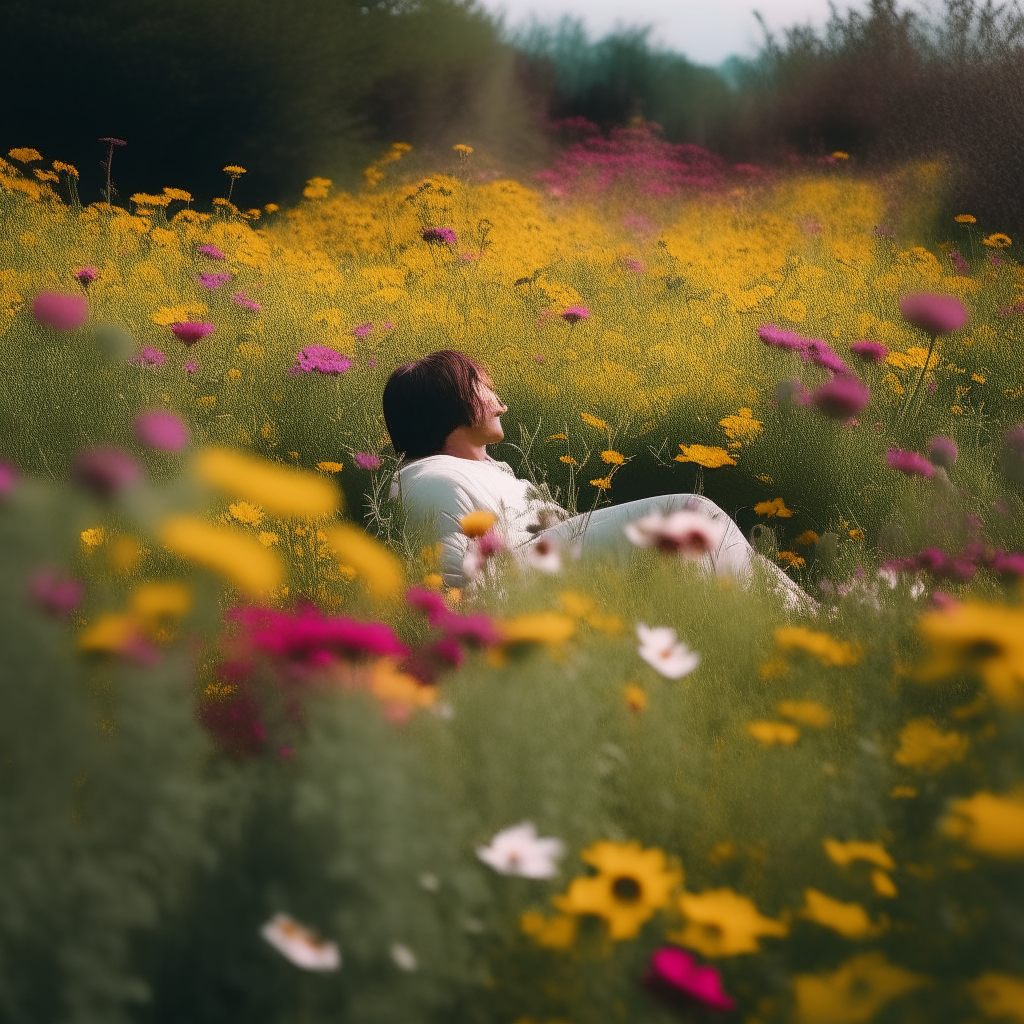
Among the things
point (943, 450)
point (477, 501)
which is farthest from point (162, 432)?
point (943, 450)

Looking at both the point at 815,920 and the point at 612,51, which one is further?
the point at 612,51

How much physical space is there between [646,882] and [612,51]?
12.9 meters

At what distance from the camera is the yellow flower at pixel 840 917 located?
921 mm

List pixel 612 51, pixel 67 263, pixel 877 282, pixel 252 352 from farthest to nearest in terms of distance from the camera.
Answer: pixel 612 51, pixel 877 282, pixel 67 263, pixel 252 352

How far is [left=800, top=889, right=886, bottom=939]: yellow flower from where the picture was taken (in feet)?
3.02

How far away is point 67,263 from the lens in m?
4.15

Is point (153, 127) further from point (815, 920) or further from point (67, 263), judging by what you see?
point (815, 920)

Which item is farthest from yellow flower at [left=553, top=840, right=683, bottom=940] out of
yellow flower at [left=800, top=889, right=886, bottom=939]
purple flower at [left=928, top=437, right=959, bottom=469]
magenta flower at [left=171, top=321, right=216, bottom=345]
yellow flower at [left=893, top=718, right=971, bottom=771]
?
magenta flower at [left=171, top=321, right=216, bottom=345]

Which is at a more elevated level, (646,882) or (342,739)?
(342,739)

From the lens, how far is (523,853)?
38.5 inches

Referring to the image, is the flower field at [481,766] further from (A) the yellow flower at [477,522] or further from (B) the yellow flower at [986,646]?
(A) the yellow flower at [477,522]

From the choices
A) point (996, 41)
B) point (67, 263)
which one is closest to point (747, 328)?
point (67, 263)

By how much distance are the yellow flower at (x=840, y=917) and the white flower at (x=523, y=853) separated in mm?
263

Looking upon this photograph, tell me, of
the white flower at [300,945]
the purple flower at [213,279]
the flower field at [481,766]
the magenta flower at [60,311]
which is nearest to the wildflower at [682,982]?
the flower field at [481,766]
